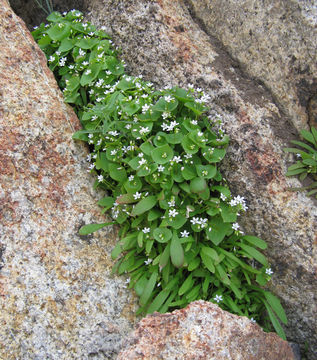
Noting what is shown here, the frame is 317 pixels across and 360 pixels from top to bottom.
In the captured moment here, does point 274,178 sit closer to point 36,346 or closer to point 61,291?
point 61,291

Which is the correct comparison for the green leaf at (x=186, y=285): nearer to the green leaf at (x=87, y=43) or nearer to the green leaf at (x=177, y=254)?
the green leaf at (x=177, y=254)

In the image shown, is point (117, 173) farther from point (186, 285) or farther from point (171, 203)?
point (186, 285)

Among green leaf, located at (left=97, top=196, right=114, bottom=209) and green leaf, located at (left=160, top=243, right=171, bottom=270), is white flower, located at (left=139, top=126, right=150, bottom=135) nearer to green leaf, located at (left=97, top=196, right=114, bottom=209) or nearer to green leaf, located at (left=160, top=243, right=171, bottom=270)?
green leaf, located at (left=97, top=196, right=114, bottom=209)

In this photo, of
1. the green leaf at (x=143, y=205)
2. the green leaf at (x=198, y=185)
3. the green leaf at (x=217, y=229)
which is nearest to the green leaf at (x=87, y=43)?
the green leaf at (x=143, y=205)

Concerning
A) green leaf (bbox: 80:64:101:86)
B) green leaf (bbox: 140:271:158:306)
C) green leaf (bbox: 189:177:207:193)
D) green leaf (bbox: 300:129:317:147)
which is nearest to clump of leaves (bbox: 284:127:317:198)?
green leaf (bbox: 300:129:317:147)

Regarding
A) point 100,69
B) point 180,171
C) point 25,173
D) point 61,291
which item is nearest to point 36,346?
point 61,291

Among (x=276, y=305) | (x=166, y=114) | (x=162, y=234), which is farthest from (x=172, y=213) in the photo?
(x=276, y=305)
